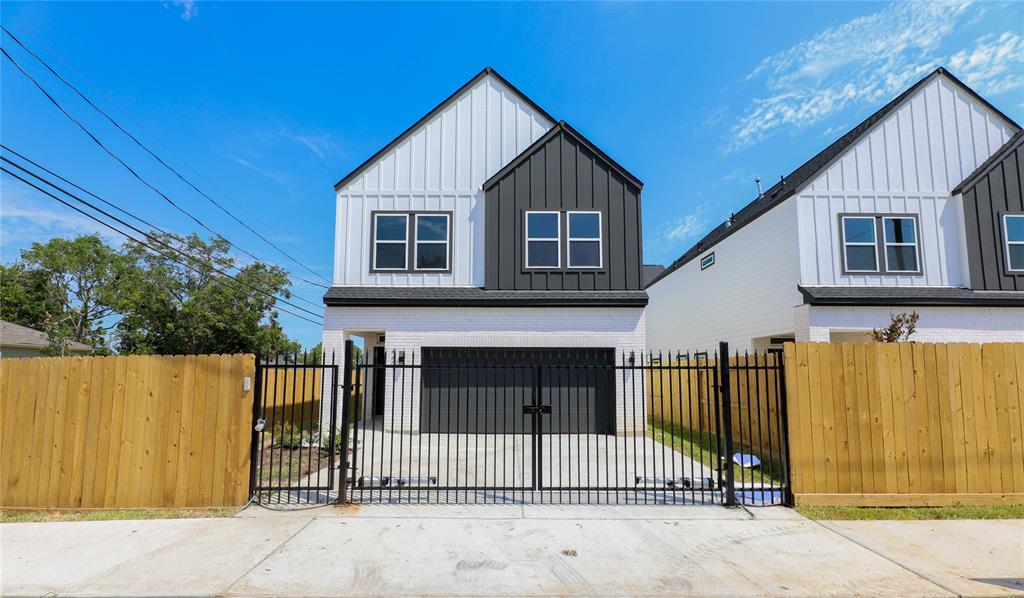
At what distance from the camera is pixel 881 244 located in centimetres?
1266

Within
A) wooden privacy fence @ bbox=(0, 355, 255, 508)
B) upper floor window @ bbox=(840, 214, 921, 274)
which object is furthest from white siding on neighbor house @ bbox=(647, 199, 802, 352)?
wooden privacy fence @ bbox=(0, 355, 255, 508)

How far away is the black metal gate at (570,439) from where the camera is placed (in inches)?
246

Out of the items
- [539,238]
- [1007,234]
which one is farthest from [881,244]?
[539,238]

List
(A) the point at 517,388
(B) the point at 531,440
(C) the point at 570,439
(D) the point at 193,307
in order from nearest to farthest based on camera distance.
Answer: (B) the point at 531,440
(C) the point at 570,439
(A) the point at 517,388
(D) the point at 193,307

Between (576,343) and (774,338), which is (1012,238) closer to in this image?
(774,338)

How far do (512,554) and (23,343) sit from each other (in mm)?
30236

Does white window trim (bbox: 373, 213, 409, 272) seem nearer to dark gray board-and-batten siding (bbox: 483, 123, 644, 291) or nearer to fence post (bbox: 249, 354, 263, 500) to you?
dark gray board-and-batten siding (bbox: 483, 123, 644, 291)

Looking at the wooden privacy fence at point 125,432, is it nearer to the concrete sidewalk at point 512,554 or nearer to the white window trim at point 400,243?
the concrete sidewalk at point 512,554

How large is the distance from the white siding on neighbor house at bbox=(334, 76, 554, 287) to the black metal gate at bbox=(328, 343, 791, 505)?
2.63 metres

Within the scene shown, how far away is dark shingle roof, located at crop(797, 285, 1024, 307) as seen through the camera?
1194 cm

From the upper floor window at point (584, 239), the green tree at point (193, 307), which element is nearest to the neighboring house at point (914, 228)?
the upper floor window at point (584, 239)

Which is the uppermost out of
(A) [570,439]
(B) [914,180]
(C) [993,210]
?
(B) [914,180]

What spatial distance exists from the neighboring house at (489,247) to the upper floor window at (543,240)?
0.03m

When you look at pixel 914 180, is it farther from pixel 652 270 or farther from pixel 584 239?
pixel 652 270
